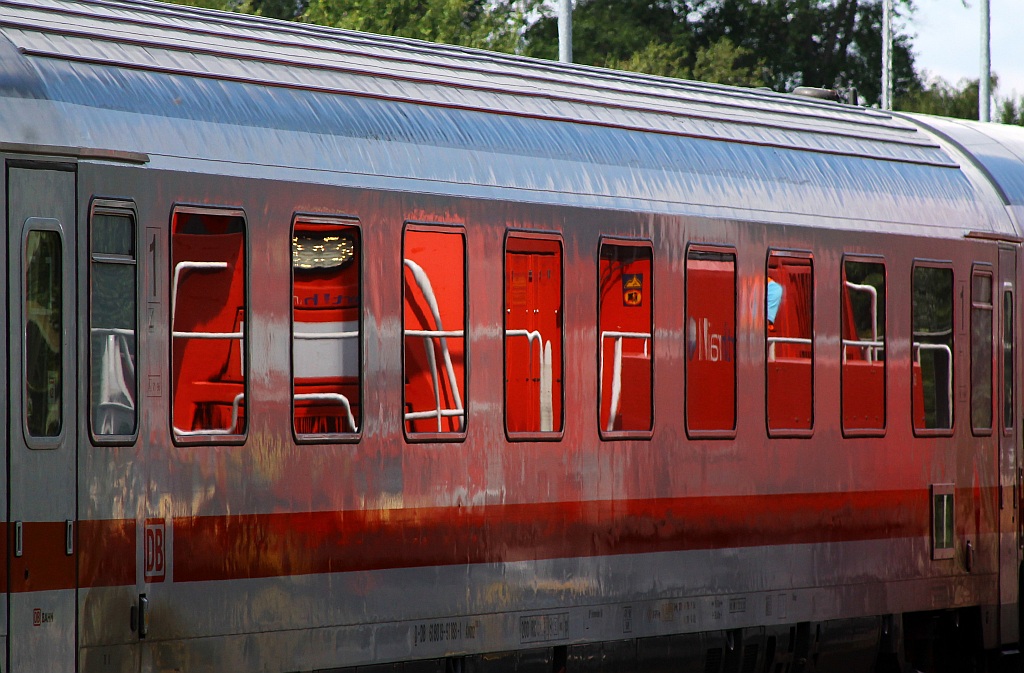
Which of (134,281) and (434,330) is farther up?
(134,281)

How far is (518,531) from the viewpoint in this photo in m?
9.85

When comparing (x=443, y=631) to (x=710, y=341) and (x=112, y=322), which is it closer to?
(x=112, y=322)

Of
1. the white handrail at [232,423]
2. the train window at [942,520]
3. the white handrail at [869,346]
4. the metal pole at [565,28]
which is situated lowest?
the train window at [942,520]

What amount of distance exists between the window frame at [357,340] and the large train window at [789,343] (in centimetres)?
349

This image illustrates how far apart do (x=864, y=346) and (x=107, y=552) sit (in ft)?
20.8

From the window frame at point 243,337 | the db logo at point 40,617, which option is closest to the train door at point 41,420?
the db logo at point 40,617

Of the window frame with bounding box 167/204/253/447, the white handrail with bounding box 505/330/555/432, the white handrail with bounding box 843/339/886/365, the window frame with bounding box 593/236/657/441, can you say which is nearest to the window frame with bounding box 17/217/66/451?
the window frame with bounding box 167/204/253/447

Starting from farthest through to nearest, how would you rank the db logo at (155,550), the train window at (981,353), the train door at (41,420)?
the train window at (981,353)
the db logo at (155,550)
the train door at (41,420)

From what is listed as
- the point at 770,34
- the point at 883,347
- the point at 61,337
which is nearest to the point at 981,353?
the point at 883,347

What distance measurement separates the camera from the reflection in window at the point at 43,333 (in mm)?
7664

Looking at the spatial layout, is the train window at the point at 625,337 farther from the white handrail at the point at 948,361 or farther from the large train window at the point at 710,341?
the white handrail at the point at 948,361

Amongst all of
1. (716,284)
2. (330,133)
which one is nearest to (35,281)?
(330,133)

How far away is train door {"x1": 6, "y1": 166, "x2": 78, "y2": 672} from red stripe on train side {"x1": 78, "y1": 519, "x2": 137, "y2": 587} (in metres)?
0.06

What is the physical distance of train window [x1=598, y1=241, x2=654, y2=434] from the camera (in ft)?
34.4
